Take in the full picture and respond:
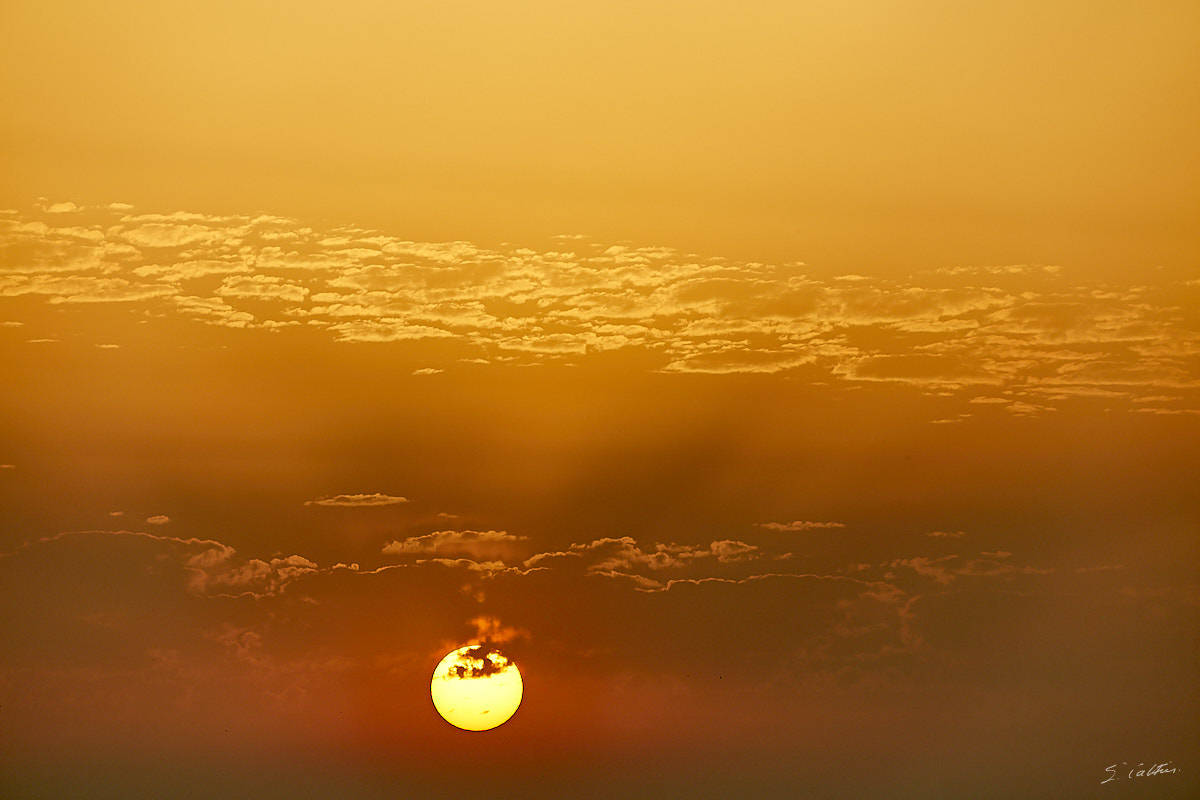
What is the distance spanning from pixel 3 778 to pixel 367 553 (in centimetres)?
132

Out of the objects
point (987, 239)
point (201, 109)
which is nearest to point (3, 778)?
point (201, 109)

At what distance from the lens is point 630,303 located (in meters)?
2.60

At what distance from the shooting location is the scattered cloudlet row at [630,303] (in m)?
2.50

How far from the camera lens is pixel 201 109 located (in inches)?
96.7

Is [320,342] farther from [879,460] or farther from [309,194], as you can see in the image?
[879,460]

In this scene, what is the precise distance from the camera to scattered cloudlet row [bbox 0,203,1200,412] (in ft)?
8.20
